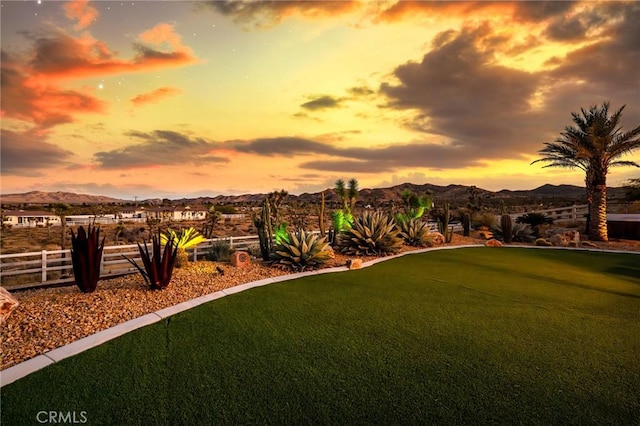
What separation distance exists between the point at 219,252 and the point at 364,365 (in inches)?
353

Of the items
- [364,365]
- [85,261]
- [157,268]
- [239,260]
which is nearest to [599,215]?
[239,260]

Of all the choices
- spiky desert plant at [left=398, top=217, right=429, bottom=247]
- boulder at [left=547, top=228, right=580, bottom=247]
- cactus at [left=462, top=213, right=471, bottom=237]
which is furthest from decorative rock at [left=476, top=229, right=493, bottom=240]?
spiky desert plant at [left=398, top=217, right=429, bottom=247]

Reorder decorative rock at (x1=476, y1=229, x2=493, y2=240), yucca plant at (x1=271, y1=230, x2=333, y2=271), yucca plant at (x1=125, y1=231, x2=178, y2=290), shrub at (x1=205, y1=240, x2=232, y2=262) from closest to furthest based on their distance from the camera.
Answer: yucca plant at (x1=125, y1=231, x2=178, y2=290) → yucca plant at (x1=271, y1=230, x2=333, y2=271) → shrub at (x1=205, y1=240, x2=232, y2=262) → decorative rock at (x1=476, y1=229, x2=493, y2=240)

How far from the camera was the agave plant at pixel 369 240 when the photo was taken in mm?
12883

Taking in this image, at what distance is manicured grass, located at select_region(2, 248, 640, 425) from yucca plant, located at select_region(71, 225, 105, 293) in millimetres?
2321

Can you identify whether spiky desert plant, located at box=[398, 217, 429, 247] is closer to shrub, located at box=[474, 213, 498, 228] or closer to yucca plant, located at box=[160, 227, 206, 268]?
yucca plant, located at box=[160, 227, 206, 268]

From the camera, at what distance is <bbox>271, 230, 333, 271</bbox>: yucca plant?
10.3 meters

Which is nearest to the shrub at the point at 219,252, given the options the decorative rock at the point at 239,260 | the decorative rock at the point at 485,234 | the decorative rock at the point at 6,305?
the decorative rock at the point at 239,260

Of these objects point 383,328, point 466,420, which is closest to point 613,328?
point 383,328

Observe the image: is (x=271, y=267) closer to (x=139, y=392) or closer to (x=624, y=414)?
(x=139, y=392)

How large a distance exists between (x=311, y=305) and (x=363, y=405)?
3.28m

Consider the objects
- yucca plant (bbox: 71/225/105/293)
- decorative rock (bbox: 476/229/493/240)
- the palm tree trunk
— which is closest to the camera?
yucca plant (bbox: 71/225/105/293)

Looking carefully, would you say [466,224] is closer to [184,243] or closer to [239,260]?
[239,260]

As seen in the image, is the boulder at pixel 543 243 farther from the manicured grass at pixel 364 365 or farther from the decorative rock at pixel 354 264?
the decorative rock at pixel 354 264
